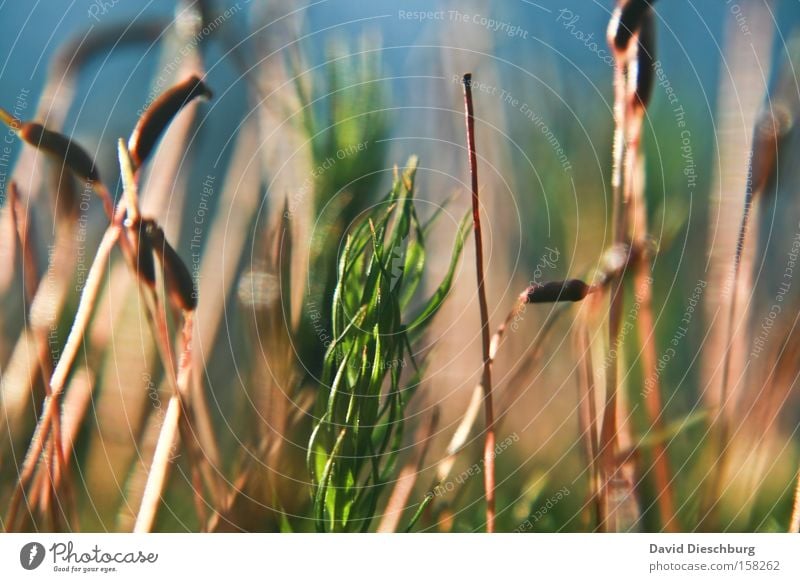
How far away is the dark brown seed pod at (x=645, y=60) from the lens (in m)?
0.75

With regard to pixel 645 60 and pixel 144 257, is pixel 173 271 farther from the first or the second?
pixel 645 60

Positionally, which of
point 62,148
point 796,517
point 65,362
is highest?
point 62,148

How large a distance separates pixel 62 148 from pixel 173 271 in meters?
0.17

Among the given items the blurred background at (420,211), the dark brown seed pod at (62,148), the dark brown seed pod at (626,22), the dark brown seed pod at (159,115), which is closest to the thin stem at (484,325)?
the blurred background at (420,211)

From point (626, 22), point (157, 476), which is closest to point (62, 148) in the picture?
point (157, 476)

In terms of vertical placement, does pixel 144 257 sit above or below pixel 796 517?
above

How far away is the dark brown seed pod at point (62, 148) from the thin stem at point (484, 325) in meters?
0.39

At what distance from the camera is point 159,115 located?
733 millimetres

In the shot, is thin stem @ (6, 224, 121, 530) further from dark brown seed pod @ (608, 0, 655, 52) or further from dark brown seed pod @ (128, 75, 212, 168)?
dark brown seed pod @ (608, 0, 655, 52)

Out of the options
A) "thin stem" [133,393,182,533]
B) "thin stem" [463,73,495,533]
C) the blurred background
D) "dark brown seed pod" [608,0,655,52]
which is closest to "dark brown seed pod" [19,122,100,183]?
A: the blurred background

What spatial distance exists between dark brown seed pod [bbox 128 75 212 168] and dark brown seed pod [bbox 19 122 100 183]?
5 cm

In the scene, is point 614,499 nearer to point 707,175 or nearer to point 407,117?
point 707,175
